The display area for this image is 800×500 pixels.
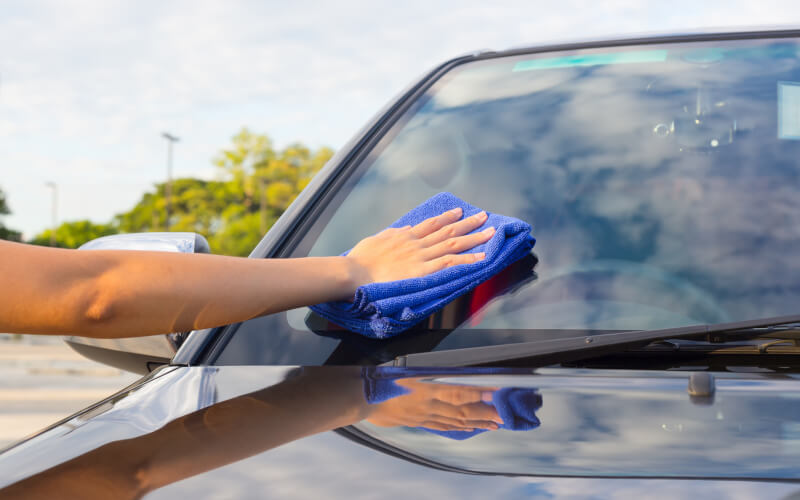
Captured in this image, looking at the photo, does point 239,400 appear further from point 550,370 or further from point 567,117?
point 567,117

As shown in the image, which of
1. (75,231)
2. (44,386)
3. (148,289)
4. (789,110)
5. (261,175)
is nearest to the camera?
(148,289)

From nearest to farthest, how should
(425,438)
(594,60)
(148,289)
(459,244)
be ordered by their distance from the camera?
(425,438)
(148,289)
(459,244)
(594,60)

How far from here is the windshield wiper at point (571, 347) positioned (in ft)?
3.78

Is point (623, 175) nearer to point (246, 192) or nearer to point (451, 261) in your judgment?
point (451, 261)

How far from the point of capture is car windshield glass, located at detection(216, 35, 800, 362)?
1.27m

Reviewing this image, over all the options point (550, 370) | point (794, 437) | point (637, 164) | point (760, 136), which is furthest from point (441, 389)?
point (760, 136)

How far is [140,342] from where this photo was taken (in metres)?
1.41

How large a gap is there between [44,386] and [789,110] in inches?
388

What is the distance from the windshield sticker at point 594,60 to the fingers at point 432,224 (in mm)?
554

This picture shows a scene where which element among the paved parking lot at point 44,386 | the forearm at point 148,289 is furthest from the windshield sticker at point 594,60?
the paved parking lot at point 44,386

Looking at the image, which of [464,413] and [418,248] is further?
[418,248]

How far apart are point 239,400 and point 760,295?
0.80 metres

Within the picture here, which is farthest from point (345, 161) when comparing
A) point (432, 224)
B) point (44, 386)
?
point (44, 386)

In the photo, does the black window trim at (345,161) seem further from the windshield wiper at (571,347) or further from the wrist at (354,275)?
the windshield wiper at (571,347)
